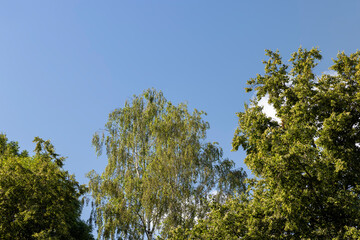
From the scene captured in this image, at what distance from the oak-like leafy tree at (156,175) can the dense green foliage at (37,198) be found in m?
4.13

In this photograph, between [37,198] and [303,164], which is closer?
[303,164]

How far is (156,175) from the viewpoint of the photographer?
1060 inches

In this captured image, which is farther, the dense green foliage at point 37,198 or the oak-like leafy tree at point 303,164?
the dense green foliage at point 37,198

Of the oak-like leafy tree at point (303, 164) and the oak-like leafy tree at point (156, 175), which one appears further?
the oak-like leafy tree at point (156, 175)

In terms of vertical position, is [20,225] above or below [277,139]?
below

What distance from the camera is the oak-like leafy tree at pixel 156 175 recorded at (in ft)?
83.7

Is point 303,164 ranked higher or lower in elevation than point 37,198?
lower

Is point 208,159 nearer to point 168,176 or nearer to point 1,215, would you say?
point 168,176

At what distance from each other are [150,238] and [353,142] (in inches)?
619

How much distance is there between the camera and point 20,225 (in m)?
19.6

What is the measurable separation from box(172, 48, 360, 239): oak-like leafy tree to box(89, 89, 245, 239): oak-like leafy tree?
26.5 ft

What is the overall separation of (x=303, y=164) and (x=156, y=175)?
1447 centimetres

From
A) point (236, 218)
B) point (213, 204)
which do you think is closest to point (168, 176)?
point (213, 204)

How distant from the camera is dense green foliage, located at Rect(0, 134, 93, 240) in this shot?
66.5ft
